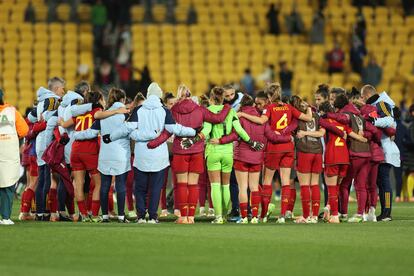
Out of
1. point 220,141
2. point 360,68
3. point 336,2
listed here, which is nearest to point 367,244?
point 220,141

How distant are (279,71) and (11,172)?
57.5 feet

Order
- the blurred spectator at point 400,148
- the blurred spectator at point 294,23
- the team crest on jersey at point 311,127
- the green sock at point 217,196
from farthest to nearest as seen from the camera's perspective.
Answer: the blurred spectator at point 294,23, the blurred spectator at point 400,148, the team crest on jersey at point 311,127, the green sock at point 217,196

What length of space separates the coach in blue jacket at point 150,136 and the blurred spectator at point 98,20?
1784cm

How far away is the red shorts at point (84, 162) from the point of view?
19.7 metres

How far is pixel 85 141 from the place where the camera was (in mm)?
19688

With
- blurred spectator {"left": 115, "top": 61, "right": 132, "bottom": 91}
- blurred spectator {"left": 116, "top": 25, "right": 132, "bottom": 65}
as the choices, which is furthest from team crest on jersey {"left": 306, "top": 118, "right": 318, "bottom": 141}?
blurred spectator {"left": 116, "top": 25, "right": 132, "bottom": 65}

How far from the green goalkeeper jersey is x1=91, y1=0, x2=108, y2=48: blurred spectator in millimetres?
17939

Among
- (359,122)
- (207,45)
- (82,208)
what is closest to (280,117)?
(359,122)

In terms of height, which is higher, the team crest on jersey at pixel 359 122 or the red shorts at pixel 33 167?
the team crest on jersey at pixel 359 122

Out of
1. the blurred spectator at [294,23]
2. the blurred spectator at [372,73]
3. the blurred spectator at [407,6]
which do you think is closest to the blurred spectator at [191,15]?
the blurred spectator at [294,23]

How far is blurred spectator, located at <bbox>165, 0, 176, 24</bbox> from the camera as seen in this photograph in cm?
3853

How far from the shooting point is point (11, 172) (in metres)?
18.5

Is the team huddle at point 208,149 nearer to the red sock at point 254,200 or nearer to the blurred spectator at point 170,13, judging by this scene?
the red sock at point 254,200

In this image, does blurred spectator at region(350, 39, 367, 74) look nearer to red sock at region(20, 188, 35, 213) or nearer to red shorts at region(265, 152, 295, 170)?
red shorts at region(265, 152, 295, 170)
